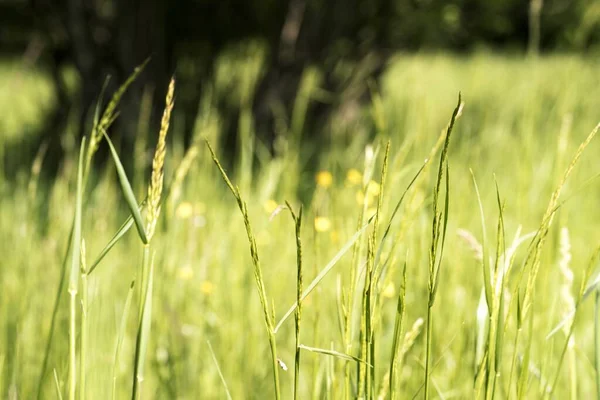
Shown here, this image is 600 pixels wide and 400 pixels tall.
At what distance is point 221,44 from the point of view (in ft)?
11.7

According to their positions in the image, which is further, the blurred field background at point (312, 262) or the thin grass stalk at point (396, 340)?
the blurred field background at point (312, 262)

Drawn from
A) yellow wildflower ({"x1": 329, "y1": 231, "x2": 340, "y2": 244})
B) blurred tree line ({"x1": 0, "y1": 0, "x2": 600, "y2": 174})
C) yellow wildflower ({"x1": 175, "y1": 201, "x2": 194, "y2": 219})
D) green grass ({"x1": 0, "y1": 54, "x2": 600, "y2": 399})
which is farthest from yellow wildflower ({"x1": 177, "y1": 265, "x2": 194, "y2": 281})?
blurred tree line ({"x1": 0, "y1": 0, "x2": 600, "y2": 174})

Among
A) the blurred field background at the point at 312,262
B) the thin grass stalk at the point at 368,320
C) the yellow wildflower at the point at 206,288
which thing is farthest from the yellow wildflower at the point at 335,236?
the thin grass stalk at the point at 368,320

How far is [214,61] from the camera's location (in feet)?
11.6

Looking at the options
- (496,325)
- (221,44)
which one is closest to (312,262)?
(496,325)

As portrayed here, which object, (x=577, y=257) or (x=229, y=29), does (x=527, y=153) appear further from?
(x=229, y=29)

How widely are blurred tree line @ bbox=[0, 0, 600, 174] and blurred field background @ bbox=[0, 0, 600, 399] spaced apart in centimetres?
2

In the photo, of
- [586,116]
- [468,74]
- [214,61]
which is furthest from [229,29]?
[468,74]

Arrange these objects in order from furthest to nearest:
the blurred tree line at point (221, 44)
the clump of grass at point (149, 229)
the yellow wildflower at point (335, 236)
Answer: the blurred tree line at point (221, 44)
the yellow wildflower at point (335, 236)
the clump of grass at point (149, 229)

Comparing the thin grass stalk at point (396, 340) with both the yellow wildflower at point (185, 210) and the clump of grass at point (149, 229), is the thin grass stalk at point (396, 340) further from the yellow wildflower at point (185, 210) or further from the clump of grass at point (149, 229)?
the yellow wildflower at point (185, 210)

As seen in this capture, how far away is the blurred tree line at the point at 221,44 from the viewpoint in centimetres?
307

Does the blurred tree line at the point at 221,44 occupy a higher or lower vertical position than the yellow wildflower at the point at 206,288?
higher

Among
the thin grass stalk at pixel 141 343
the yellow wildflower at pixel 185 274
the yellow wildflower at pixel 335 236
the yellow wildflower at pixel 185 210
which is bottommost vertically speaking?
the yellow wildflower at pixel 185 274

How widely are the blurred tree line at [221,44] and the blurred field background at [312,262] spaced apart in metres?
0.02
